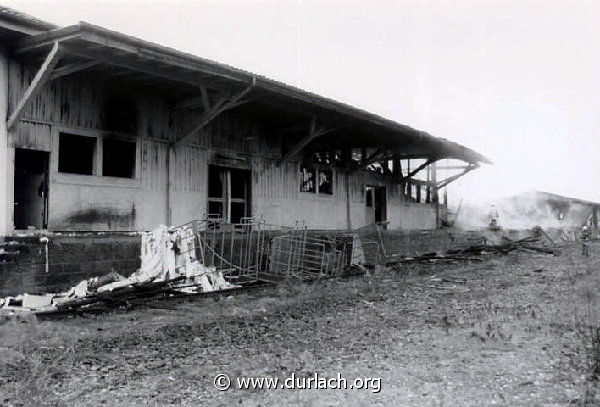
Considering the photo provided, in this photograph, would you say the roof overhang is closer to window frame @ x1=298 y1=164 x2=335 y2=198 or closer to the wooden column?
the wooden column

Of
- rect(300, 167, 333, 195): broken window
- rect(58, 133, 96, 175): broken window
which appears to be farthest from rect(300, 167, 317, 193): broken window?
rect(58, 133, 96, 175): broken window

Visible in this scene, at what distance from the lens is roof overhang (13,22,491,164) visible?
9039 millimetres

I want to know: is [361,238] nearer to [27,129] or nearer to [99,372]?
[27,129]

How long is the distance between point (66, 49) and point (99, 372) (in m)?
5.92

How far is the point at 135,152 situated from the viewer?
473 inches

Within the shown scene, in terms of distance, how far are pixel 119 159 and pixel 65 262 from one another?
279cm

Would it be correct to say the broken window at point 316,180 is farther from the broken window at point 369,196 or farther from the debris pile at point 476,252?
the debris pile at point 476,252

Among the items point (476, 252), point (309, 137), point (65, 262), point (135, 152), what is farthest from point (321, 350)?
point (476, 252)

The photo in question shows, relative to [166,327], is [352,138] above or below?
above

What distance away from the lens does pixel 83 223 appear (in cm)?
1090

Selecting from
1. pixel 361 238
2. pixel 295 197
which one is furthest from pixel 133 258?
pixel 361 238

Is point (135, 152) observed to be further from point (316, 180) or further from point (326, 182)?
point (326, 182)
